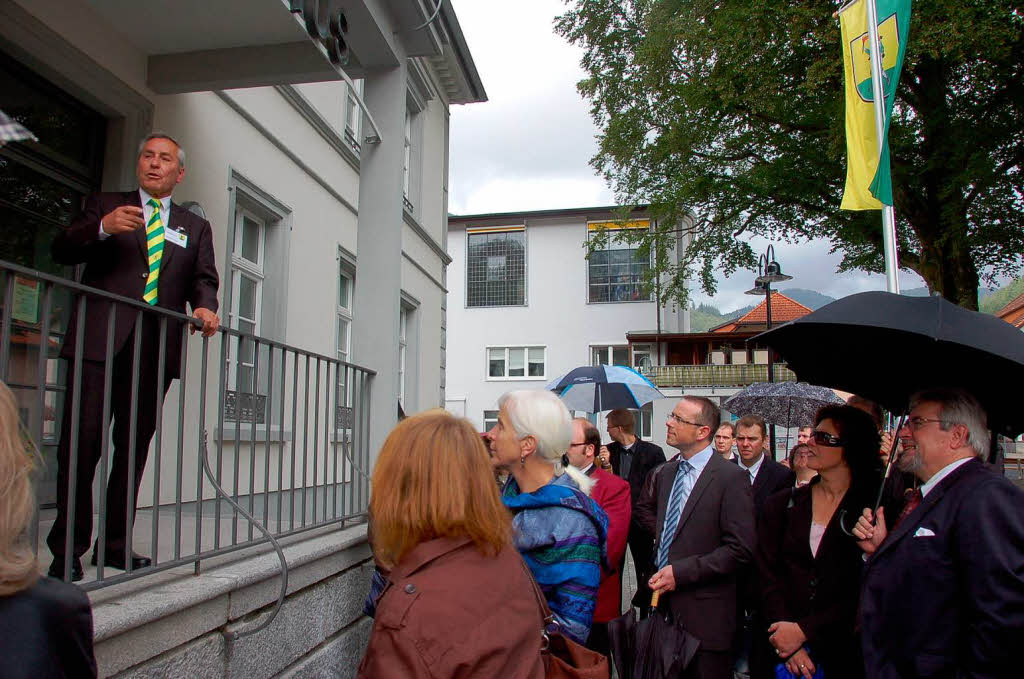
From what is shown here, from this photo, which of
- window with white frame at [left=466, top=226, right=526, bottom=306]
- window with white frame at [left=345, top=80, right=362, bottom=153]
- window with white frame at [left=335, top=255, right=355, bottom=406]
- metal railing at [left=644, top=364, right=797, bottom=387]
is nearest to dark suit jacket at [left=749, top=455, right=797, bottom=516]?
window with white frame at [left=335, top=255, right=355, bottom=406]

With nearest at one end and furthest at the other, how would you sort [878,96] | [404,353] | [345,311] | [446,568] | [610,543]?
[446,568] < [610,543] < [878,96] < [345,311] < [404,353]

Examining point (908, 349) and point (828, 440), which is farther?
point (828, 440)

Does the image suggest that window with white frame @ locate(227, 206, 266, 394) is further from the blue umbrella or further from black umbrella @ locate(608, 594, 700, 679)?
black umbrella @ locate(608, 594, 700, 679)

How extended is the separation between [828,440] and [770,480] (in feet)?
8.13

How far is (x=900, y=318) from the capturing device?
2.87 meters

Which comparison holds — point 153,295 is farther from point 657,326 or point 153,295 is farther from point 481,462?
point 657,326

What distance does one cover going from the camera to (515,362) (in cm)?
3859

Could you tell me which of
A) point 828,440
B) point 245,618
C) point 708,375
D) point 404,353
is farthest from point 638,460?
point 708,375

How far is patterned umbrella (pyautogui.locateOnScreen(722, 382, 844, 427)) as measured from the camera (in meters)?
7.49

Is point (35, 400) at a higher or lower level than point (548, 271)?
lower

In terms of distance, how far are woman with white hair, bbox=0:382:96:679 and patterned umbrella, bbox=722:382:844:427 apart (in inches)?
271

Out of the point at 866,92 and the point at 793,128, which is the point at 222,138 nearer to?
the point at 866,92

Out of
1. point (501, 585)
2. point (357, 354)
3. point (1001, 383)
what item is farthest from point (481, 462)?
point (357, 354)

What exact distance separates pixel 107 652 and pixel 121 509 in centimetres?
78
